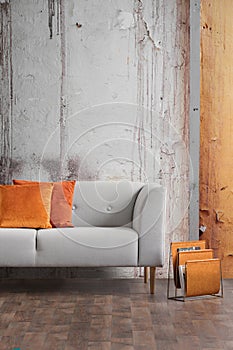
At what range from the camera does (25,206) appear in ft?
14.4

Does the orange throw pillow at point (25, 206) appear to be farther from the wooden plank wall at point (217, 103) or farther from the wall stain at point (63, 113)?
the wooden plank wall at point (217, 103)

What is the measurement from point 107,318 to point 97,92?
207 cm

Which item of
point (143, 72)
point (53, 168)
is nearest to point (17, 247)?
point (53, 168)

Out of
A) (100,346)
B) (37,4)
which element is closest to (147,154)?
(37,4)

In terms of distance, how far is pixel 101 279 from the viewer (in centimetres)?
489

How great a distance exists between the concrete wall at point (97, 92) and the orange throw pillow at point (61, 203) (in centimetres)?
30

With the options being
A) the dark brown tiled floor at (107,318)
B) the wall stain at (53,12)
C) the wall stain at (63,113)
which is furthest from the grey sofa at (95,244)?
the wall stain at (53,12)

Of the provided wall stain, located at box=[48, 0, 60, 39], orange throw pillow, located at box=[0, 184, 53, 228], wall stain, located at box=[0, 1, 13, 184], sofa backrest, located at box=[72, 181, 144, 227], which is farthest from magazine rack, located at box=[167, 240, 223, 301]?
wall stain, located at box=[48, 0, 60, 39]

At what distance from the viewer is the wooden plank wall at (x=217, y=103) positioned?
→ 4.93 meters

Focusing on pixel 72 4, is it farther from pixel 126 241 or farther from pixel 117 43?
pixel 126 241

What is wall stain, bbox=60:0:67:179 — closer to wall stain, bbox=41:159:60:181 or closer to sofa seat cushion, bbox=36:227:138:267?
wall stain, bbox=41:159:60:181

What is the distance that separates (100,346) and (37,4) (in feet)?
9.77

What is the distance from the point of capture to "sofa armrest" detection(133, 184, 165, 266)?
4.24 metres

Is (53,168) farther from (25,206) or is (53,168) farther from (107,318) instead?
(107,318)
